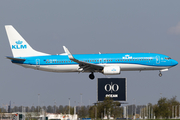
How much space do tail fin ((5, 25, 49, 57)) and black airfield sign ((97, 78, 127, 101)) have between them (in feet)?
161

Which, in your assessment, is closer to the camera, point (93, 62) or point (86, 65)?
point (86, 65)

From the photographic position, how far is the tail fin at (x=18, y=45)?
64.2 metres

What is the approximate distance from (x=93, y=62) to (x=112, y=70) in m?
4.04

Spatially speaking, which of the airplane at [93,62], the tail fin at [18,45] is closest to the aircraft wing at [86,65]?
the airplane at [93,62]

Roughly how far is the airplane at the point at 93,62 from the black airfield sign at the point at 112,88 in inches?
1880

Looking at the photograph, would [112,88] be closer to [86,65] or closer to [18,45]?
[18,45]

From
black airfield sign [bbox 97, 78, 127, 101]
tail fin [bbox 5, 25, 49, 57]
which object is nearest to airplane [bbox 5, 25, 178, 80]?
tail fin [bbox 5, 25, 49, 57]

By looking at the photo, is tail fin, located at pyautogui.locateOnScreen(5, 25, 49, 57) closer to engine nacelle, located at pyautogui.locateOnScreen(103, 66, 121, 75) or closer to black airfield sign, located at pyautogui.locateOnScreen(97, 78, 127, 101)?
engine nacelle, located at pyautogui.locateOnScreen(103, 66, 121, 75)

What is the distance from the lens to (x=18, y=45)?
6606cm

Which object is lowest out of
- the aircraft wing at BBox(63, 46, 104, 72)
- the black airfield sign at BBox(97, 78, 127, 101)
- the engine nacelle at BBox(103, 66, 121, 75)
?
the black airfield sign at BBox(97, 78, 127, 101)

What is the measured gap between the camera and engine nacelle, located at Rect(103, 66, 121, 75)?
5784 cm

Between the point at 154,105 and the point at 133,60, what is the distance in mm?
72004

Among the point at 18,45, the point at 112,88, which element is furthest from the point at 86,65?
the point at 112,88

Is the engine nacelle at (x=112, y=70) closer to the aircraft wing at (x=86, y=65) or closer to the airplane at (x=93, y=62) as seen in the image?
the airplane at (x=93, y=62)
